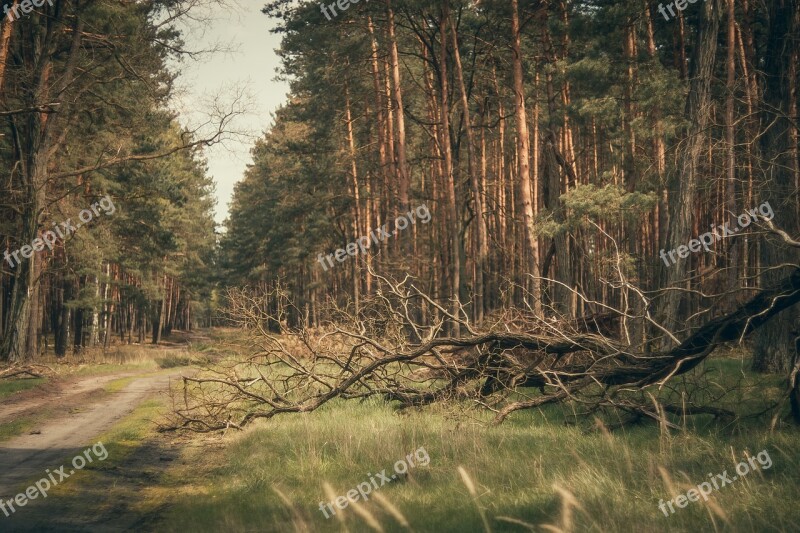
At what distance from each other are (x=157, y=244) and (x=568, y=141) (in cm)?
2398

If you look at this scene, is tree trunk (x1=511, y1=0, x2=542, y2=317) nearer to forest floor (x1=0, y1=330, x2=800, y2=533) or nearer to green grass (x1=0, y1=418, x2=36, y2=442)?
forest floor (x1=0, y1=330, x2=800, y2=533)

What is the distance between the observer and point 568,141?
1092 inches

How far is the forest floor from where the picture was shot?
500 centimetres

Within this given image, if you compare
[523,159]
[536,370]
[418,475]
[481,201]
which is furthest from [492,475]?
[481,201]

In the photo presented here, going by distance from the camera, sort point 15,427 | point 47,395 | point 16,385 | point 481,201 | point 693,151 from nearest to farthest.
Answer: point 15,427, point 693,151, point 47,395, point 16,385, point 481,201

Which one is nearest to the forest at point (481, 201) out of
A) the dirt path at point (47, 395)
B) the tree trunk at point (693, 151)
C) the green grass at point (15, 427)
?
the tree trunk at point (693, 151)

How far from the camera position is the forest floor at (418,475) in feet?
16.4

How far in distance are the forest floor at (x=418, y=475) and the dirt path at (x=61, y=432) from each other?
0.05 metres

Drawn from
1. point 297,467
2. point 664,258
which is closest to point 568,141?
point 664,258

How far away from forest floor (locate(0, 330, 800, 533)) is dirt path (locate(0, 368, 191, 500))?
2.0 inches

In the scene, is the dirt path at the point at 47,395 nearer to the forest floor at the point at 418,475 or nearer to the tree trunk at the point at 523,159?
the forest floor at the point at 418,475

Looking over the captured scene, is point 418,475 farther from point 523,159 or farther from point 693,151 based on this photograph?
point 523,159

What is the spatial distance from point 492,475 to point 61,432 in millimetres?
7622

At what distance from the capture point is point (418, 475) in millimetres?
6867
